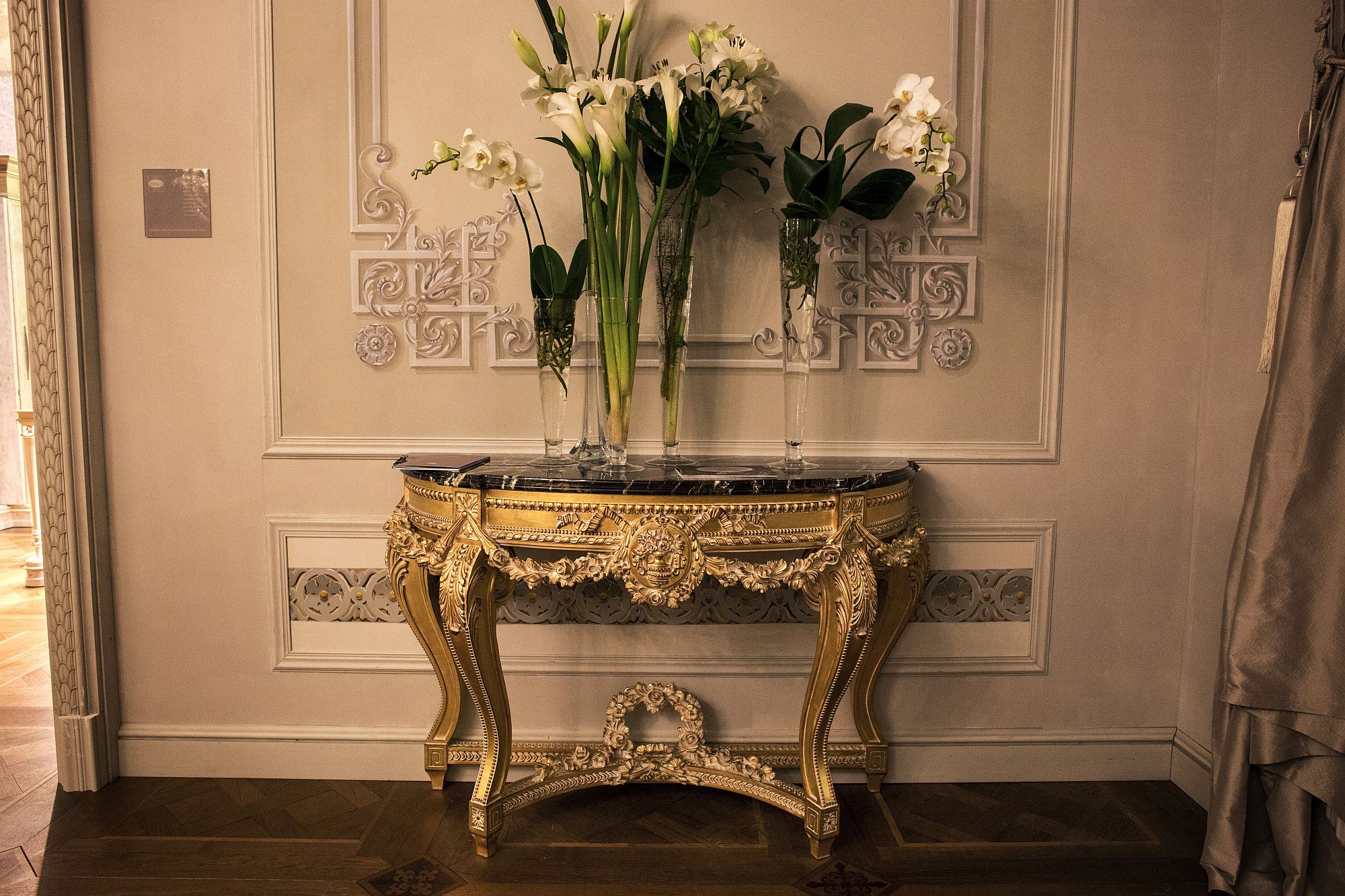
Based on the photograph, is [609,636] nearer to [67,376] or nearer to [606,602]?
[606,602]

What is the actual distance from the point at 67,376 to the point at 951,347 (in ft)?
7.06

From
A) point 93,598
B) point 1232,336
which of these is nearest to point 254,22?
point 93,598

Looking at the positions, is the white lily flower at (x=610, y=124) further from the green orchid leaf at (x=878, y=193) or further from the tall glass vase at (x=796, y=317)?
the green orchid leaf at (x=878, y=193)

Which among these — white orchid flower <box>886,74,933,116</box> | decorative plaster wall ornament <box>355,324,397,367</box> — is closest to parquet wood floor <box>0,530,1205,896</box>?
decorative plaster wall ornament <box>355,324,397,367</box>

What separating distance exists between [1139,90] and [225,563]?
2.57 metres

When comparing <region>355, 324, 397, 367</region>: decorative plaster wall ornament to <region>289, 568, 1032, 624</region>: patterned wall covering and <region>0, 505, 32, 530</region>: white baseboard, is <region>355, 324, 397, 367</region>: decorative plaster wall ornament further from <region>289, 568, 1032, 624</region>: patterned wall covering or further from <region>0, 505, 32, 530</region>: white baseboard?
<region>0, 505, 32, 530</region>: white baseboard

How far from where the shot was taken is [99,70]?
6.62ft

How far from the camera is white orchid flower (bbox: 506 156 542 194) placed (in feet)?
5.80

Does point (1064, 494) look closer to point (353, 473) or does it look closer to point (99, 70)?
point (353, 473)

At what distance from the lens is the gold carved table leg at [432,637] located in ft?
6.28

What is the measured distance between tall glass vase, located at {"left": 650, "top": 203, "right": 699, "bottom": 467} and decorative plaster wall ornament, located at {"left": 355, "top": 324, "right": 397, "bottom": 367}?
2.23 ft

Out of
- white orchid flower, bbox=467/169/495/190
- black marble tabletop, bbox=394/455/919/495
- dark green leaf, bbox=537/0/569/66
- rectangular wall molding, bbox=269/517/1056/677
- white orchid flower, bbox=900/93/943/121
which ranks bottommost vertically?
rectangular wall molding, bbox=269/517/1056/677

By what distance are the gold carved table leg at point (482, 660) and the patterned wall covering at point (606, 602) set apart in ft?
0.85

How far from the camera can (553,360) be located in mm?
1823
